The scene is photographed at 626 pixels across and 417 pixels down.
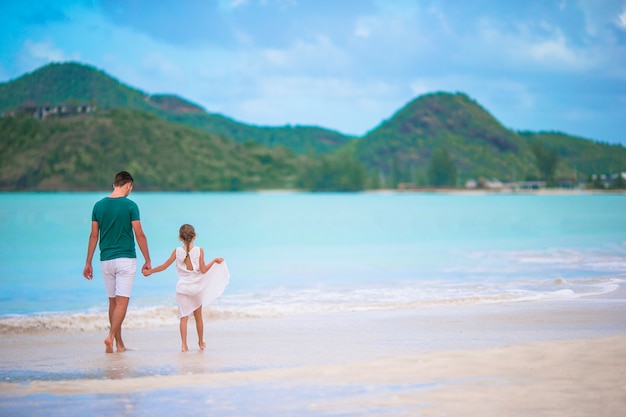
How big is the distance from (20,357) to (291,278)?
11.4 metres

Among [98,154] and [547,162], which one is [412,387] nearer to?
[98,154]

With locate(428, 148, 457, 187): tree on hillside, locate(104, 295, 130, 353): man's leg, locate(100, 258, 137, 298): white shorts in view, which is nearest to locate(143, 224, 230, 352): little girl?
locate(100, 258, 137, 298): white shorts

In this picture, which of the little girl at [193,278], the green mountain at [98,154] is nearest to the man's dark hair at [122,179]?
the little girl at [193,278]

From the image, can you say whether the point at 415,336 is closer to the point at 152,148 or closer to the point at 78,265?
the point at 78,265

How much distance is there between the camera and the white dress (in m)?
7.50

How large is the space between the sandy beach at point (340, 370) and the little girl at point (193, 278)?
1.52 feet

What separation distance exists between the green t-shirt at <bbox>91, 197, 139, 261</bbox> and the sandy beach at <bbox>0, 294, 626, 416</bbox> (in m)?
1.12

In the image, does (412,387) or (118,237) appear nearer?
(412,387)

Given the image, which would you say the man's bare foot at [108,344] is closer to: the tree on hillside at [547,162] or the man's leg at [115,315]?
the man's leg at [115,315]

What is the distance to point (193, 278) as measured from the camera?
7578 mm

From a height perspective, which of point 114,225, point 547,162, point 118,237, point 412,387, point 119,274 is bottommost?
point 412,387

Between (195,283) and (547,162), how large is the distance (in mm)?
186242

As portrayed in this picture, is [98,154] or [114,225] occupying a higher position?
[98,154]

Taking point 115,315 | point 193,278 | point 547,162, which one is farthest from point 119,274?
point 547,162
